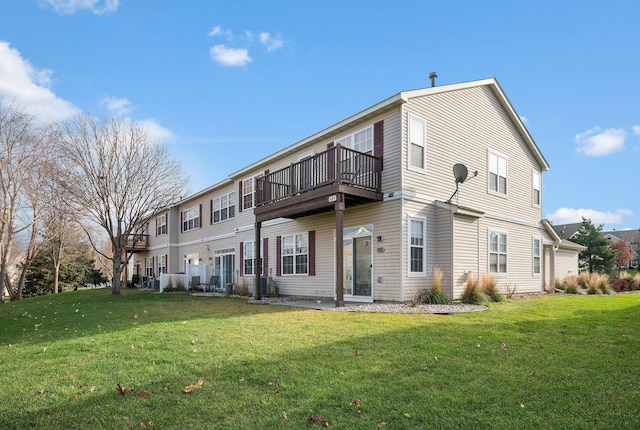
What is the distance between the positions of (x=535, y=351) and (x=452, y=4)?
10838 millimetres

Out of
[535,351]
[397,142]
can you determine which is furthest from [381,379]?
[397,142]

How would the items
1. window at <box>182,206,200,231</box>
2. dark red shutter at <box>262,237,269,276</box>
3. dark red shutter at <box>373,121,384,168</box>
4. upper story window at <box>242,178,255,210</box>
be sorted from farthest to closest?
window at <box>182,206,200,231</box>
upper story window at <box>242,178,255,210</box>
dark red shutter at <box>262,237,269,276</box>
dark red shutter at <box>373,121,384,168</box>

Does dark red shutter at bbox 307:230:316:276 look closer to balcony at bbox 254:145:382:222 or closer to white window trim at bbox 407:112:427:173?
balcony at bbox 254:145:382:222

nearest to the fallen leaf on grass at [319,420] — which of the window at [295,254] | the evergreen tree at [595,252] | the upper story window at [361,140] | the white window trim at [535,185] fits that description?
the upper story window at [361,140]

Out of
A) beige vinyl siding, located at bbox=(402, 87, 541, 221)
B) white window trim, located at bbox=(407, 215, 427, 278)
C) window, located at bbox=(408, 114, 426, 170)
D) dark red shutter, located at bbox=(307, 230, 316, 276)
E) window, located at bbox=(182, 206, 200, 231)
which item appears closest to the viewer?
white window trim, located at bbox=(407, 215, 427, 278)

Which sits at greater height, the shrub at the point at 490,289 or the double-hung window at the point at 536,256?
the double-hung window at the point at 536,256

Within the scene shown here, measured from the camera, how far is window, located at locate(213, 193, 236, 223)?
22220 mm

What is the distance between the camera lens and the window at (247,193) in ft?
65.8

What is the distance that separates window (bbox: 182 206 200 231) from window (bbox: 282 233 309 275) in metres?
11.2

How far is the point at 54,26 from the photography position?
13.9m

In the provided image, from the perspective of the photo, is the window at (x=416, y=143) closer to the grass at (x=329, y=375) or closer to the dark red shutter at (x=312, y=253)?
the dark red shutter at (x=312, y=253)

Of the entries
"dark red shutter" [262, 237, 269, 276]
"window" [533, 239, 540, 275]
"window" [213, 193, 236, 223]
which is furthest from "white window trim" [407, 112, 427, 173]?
"window" [213, 193, 236, 223]

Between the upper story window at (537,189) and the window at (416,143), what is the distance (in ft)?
27.6

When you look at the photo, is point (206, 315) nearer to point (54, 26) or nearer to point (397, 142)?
point (397, 142)
